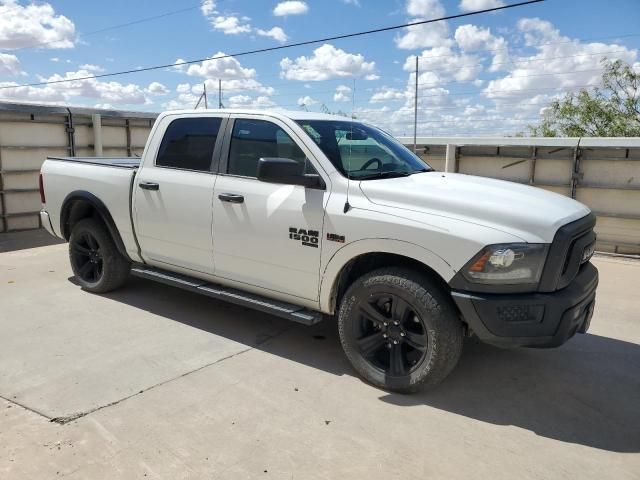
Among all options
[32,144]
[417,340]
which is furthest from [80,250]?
[32,144]

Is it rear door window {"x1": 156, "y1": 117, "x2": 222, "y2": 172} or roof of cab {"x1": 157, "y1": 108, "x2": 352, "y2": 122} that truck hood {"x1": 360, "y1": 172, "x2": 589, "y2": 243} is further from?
rear door window {"x1": 156, "y1": 117, "x2": 222, "y2": 172}

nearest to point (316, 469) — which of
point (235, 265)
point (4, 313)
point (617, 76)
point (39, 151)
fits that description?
point (235, 265)

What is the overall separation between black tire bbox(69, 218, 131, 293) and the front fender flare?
273cm

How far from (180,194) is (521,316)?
117 inches

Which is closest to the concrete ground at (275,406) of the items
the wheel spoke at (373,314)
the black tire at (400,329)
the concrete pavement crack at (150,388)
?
the concrete pavement crack at (150,388)

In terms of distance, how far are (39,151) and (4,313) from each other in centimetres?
606

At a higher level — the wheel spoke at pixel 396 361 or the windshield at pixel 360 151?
the windshield at pixel 360 151

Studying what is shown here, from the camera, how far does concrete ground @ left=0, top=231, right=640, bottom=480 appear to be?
2885 millimetres

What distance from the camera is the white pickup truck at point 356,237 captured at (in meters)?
3.24

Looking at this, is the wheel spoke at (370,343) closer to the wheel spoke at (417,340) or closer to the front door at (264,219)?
the wheel spoke at (417,340)

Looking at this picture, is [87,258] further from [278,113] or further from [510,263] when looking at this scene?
[510,263]

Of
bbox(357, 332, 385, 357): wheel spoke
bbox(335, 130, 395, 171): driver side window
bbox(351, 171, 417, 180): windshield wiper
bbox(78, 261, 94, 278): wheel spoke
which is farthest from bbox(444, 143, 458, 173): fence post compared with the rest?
bbox(357, 332, 385, 357): wheel spoke

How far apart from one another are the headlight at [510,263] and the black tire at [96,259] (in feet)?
12.8

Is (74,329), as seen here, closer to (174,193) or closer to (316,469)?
(174,193)
